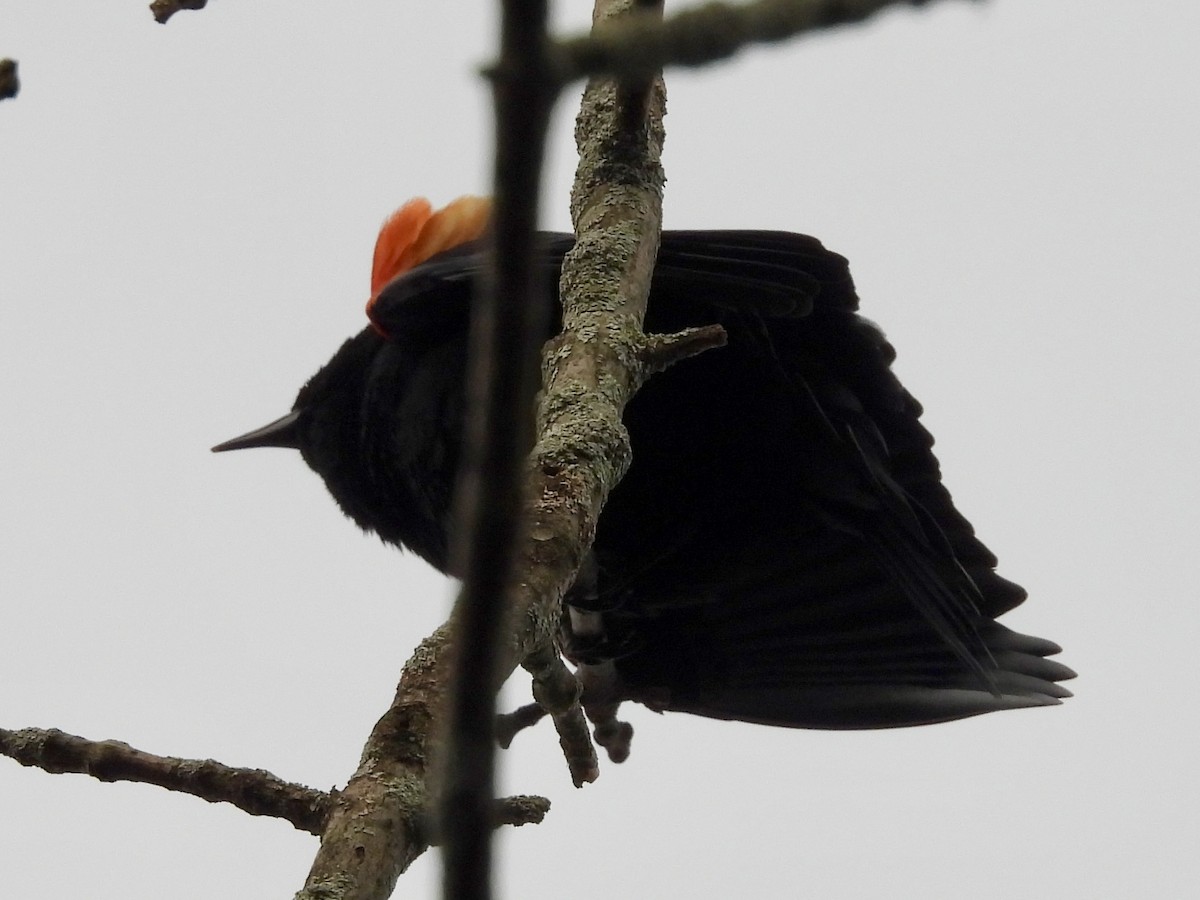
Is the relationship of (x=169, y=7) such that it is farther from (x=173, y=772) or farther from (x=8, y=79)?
(x=173, y=772)

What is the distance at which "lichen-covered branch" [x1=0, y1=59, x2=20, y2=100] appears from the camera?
1.62m

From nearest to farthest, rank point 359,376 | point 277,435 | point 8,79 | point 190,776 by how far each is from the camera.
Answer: point 8,79 < point 190,776 < point 359,376 < point 277,435

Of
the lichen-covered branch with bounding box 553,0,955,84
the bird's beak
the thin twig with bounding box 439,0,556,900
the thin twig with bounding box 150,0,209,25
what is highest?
the bird's beak

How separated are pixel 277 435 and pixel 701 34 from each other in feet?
14.0

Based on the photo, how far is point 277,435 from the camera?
5.00 metres

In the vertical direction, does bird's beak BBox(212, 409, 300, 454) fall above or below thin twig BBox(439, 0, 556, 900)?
above

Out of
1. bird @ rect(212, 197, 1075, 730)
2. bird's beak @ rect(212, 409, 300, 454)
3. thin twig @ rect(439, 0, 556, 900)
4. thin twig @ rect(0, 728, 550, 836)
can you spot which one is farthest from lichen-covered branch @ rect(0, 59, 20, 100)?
bird's beak @ rect(212, 409, 300, 454)

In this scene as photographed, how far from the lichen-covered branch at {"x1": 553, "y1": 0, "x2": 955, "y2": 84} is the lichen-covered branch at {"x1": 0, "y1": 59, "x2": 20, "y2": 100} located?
0.95 m

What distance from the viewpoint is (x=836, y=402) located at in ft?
12.7

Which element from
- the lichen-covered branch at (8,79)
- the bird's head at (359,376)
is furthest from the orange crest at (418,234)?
the lichen-covered branch at (8,79)

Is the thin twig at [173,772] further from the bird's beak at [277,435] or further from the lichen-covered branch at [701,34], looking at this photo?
the bird's beak at [277,435]

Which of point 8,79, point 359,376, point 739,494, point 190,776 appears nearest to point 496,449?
point 8,79

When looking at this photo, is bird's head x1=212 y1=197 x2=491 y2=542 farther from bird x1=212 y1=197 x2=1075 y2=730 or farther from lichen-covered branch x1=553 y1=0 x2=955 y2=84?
lichen-covered branch x1=553 y1=0 x2=955 y2=84

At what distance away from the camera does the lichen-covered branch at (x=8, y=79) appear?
1.62 m
